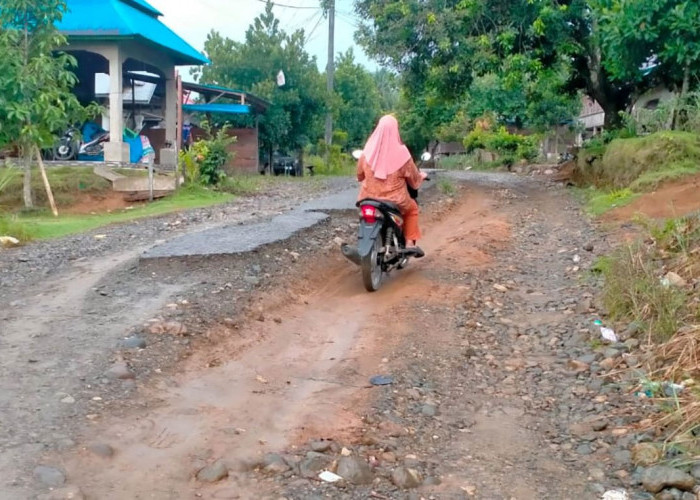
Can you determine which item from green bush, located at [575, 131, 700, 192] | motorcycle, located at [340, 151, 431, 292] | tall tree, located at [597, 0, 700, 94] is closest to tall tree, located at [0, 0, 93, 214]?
motorcycle, located at [340, 151, 431, 292]

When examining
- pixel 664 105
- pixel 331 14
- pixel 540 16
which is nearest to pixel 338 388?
pixel 664 105

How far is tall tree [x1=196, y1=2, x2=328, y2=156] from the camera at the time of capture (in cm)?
2805

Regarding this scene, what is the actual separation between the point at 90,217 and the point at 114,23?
19.2ft

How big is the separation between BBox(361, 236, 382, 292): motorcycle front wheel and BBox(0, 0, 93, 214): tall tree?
27.2 ft

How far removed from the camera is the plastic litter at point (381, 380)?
4677 millimetres

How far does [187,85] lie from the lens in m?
22.8

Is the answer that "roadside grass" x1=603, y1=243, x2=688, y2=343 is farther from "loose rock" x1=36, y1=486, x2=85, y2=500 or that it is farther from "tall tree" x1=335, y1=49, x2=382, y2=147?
"tall tree" x1=335, y1=49, x2=382, y2=147

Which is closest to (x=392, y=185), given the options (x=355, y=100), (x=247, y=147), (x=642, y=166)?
(x=642, y=166)

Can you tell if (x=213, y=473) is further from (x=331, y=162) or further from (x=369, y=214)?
(x=331, y=162)

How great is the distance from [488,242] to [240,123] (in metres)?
18.8

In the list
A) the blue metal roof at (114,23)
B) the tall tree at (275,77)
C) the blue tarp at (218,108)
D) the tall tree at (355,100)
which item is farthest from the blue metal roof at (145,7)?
the tall tree at (355,100)

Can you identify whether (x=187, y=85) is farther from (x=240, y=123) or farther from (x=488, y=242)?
(x=488, y=242)

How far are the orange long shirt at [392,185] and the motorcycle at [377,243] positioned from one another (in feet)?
0.37

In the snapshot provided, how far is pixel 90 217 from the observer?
13734mm
